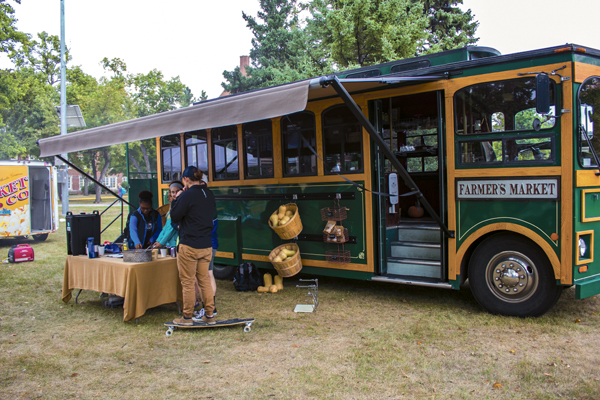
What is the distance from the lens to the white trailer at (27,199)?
12.6m

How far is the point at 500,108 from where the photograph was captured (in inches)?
203

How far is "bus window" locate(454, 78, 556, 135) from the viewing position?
498cm

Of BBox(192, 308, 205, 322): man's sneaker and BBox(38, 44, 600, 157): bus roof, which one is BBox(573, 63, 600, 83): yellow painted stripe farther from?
BBox(192, 308, 205, 322): man's sneaker

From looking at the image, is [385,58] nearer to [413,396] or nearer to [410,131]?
[410,131]

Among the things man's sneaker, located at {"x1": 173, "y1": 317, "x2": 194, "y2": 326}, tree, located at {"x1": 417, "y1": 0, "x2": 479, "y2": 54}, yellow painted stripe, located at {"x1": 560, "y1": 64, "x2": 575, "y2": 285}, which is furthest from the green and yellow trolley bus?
tree, located at {"x1": 417, "y1": 0, "x2": 479, "y2": 54}

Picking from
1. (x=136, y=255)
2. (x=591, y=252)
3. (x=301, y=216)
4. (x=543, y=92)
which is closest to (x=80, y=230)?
(x=136, y=255)

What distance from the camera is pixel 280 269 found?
659 cm

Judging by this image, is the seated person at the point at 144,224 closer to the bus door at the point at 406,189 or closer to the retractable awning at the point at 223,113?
the retractable awning at the point at 223,113

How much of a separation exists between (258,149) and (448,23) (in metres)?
18.4

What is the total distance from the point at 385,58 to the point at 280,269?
40.5 ft

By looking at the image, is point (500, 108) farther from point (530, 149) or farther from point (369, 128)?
point (369, 128)

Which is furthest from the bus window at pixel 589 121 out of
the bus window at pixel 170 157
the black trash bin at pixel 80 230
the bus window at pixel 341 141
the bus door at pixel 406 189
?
the bus window at pixel 170 157

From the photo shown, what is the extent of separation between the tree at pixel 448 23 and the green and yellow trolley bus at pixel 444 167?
53.2 ft

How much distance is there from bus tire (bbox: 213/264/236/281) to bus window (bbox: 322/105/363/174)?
9.27 ft
